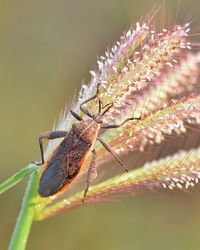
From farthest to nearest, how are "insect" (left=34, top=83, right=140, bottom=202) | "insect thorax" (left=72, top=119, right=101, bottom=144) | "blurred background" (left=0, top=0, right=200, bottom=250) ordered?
"blurred background" (left=0, top=0, right=200, bottom=250) < "insect thorax" (left=72, top=119, right=101, bottom=144) < "insect" (left=34, top=83, right=140, bottom=202)

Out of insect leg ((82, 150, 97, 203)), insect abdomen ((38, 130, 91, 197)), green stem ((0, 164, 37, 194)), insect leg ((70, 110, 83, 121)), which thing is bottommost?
insect leg ((82, 150, 97, 203))

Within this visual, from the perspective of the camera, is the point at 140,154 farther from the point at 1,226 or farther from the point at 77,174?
the point at 1,226

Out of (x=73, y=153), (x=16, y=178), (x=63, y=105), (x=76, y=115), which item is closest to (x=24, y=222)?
(x=16, y=178)

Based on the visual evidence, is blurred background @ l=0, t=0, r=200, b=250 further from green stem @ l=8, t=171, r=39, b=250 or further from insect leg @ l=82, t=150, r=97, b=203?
green stem @ l=8, t=171, r=39, b=250

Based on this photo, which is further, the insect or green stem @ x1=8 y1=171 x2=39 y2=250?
the insect

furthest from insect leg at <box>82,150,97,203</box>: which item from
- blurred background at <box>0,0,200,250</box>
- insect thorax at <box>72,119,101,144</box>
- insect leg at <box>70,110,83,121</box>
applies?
blurred background at <box>0,0,200,250</box>

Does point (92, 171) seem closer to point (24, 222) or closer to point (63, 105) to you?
point (24, 222)
